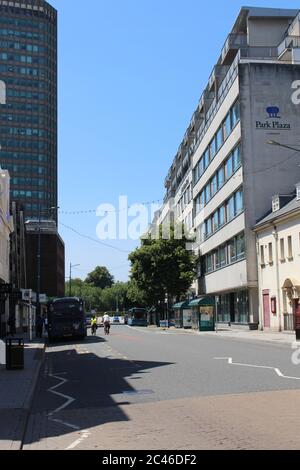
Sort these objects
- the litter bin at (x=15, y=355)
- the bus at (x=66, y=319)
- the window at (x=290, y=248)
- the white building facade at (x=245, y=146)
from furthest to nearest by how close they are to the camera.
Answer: the white building facade at (x=245, y=146), the bus at (x=66, y=319), the window at (x=290, y=248), the litter bin at (x=15, y=355)

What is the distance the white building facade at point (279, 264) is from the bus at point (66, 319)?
13.5m

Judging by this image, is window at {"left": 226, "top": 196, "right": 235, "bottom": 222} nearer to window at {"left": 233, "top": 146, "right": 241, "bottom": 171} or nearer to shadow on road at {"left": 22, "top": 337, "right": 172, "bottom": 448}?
window at {"left": 233, "top": 146, "right": 241, "bottom": 171}

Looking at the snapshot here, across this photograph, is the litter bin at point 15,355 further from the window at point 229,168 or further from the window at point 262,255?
the window at point 229,168

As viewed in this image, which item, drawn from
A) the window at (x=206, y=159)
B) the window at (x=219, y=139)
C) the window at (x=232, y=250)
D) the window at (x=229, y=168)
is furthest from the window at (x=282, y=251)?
the window at (x=206, y=159)

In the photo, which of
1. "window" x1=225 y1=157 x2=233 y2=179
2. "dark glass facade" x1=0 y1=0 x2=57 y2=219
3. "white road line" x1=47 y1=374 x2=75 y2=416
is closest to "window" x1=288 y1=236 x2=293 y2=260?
"window" x1=225 y1=157 x2=233 y2=179

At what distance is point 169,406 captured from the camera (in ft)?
37.1

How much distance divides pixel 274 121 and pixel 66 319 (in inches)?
915

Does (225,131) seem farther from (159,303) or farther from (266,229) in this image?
(159,303)

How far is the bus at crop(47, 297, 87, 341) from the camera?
40625 mm

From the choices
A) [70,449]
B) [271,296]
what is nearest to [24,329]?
[271,296]

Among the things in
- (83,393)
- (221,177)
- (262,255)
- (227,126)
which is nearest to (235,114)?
(227,126)

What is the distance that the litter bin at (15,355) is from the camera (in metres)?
19.2

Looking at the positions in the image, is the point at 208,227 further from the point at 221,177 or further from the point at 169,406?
the point at 169,406

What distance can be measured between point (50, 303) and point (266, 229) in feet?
53.8
